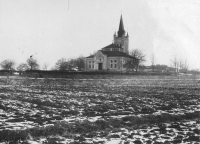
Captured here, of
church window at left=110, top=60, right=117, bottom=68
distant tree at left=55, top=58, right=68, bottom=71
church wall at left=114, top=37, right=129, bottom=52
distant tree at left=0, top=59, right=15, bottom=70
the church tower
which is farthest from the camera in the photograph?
distant tree at left=0, top=59, right=15, bottom=70

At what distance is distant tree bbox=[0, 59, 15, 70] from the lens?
11532 cm

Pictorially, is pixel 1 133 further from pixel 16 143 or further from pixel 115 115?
pixel 115 115

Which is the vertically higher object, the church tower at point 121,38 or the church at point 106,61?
the church tower at point 121,38

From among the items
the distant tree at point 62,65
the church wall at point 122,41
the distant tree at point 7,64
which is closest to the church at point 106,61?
the distant tree at point 62,65

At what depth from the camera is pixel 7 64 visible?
117 metres

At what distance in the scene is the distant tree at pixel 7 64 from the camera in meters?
115

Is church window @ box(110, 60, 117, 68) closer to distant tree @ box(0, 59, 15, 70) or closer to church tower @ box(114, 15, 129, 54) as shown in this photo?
church tower @ box(114, 15, 129, 54)

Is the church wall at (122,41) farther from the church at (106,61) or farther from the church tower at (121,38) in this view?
the church at (106,61)

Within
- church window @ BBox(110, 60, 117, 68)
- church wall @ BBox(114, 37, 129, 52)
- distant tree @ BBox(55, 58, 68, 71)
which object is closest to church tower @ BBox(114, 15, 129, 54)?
church wall @ BBox(114, 37, 129, 52)

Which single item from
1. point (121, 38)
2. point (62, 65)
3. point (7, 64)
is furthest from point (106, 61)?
point (7, 64)

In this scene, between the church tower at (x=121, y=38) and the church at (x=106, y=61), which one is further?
the church tower at (x=121, y=38)

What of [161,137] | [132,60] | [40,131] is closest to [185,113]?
[161,137]

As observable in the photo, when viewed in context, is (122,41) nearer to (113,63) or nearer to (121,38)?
(121,38)

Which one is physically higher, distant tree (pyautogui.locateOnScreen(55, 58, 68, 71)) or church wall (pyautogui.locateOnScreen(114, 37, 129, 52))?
church wall (pyautogui.locateOnScreen(114, 37, 129, 52))
